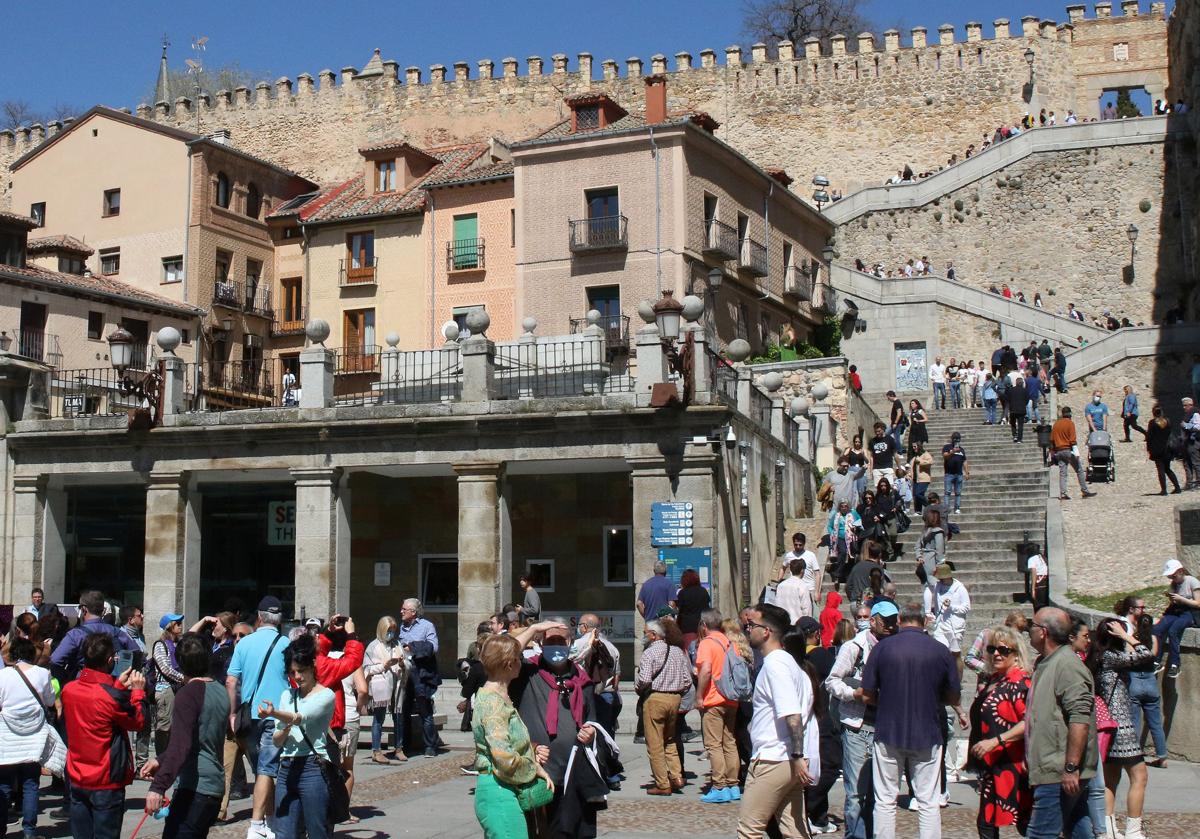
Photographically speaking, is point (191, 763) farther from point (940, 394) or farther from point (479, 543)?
point (940, 394)

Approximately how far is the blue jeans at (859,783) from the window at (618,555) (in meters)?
11.6

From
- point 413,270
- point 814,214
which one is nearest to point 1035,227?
point 814,214

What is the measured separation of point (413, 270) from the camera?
4119cm

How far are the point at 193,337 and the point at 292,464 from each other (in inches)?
909

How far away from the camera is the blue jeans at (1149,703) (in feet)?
41.0

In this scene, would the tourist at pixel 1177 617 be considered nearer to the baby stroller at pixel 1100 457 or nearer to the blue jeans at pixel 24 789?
the blue jeans at pixel 24 789

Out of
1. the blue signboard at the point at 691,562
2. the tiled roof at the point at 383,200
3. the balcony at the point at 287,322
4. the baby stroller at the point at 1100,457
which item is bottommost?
the blue signboard at the point at 691,562

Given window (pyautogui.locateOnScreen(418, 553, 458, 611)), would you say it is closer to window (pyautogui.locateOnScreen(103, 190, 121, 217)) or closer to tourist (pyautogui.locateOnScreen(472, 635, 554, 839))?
tourist (pyautogui.locateOnScreen(472, 635, 554, 839))

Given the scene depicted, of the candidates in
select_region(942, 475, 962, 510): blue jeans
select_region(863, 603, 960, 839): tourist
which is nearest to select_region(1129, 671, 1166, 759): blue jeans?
select_region(863, 603, 960, 839): tourist

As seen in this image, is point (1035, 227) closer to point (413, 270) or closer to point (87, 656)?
point (413, 270)

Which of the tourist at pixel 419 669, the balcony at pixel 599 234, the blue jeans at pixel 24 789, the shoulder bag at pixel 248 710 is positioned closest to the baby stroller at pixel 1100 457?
the balcony at pixel 599 234

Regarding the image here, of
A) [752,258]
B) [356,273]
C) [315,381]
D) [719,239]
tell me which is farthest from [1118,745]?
[356,273]

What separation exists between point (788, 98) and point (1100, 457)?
111 ft

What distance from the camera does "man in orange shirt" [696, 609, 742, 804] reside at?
11.6 metres
